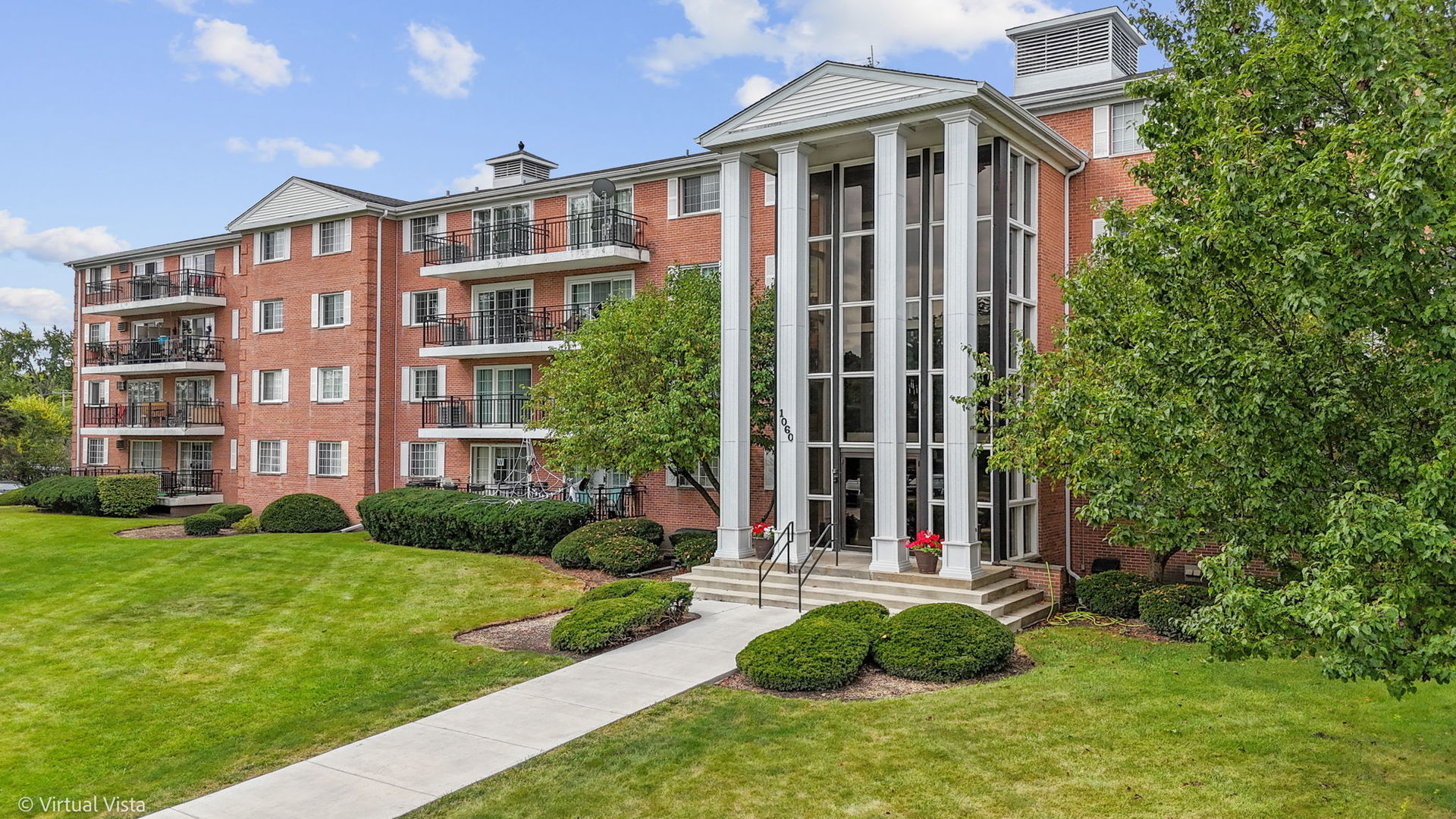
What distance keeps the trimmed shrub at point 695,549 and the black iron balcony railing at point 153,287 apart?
24.0 metres

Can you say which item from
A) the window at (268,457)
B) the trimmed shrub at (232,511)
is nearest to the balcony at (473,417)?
the window at (268,457)

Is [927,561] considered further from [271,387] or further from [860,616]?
[271,387]

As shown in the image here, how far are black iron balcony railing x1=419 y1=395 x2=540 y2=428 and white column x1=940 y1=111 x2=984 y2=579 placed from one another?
15.2 meters

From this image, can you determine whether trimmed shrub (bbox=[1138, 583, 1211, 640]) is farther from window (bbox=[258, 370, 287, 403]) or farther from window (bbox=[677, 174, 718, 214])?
window (bbox=[258, 370, 287, 403])

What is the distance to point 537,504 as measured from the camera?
945 inches

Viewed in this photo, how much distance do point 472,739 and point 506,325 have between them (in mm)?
20488

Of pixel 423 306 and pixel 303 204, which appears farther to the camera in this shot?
pixel 303 204

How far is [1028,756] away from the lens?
9.48m

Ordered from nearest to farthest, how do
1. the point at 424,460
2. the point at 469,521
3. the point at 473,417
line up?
the point at 469,521, the point at 473,417, the point at 424,460

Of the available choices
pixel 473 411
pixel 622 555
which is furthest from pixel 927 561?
pixel 473 411

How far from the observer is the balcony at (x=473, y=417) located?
1129 inches

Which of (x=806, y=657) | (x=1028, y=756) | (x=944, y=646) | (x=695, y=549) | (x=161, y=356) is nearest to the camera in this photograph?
(x=1028, y=756)

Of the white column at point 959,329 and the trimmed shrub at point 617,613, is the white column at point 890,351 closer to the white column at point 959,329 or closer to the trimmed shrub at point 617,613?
the white column at point 959,329

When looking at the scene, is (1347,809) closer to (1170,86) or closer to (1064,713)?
(1064,713)
